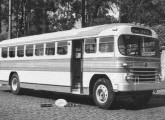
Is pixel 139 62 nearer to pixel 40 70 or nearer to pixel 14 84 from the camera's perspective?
pixel 40 70

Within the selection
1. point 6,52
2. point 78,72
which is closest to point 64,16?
point 6,52

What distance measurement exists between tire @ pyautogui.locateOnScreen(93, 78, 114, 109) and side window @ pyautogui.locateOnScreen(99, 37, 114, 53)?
3.50 feet

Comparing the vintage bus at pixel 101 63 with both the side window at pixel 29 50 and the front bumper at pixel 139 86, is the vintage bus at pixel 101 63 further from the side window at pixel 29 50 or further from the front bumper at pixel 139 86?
the side window at pixel 29 50

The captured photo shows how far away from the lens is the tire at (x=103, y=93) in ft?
40.5

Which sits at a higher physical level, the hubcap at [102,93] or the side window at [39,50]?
the side window at [39,50]

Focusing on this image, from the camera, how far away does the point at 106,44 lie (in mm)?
12766

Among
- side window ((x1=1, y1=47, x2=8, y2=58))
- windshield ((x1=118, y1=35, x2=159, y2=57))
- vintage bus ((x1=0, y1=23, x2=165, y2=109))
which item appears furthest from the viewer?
side window ((x1=1, y1=47, x2=8, y2=58))

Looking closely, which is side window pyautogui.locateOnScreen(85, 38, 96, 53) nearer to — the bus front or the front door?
the front door

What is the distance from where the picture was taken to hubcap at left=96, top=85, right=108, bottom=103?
1260 cm

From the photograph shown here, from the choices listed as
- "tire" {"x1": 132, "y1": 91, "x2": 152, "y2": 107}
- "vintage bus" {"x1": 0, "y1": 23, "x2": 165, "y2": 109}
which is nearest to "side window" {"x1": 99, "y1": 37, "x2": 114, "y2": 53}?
"vintage bus" {"x1": 0, "y1": 23, "x2": 165, "y2": 109}

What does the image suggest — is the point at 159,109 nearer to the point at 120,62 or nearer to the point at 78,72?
the point at 120,62

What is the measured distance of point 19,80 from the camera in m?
18.2

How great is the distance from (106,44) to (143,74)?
5.53 ft

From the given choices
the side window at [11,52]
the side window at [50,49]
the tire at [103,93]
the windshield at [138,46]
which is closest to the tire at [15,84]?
the side window at [11,52]
